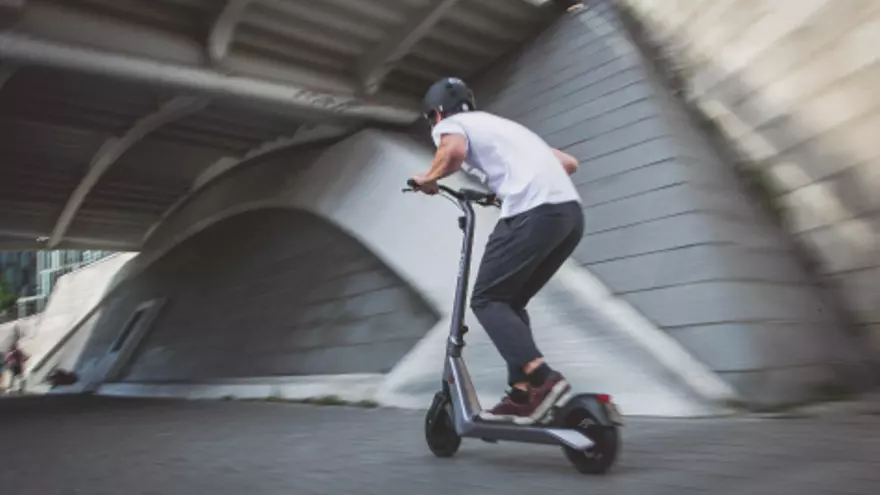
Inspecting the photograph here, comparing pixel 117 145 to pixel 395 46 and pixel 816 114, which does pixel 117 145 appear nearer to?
pixel 395 46

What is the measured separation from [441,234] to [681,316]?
331 centimetres

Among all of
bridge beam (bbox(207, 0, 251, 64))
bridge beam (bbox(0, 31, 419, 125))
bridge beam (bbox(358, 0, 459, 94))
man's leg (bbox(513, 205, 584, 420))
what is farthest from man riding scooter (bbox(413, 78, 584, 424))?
bridge beam (bbox(358, 0, 459, 94))

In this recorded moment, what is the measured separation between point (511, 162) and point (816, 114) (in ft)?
11.9

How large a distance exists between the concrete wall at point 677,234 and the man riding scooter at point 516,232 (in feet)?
7.52

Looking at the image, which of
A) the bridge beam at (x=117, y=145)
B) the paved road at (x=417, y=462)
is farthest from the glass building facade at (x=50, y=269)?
the paved road at (x=417, y=462)

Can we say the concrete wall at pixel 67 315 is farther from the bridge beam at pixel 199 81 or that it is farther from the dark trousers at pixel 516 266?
the dark trousers at pixel 516 266

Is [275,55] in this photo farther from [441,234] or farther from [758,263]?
[758,263]

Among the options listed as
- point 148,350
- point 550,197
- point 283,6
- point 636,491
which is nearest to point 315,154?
point 283,6

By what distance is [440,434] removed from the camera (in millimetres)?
3994

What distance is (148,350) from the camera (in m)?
14.3

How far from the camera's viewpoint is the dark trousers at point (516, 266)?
3396mm

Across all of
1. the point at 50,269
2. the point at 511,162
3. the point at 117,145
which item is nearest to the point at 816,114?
the point at 511,162

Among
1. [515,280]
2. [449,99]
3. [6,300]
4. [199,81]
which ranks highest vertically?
[199,81]

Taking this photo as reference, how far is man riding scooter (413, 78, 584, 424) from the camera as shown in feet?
11.1
